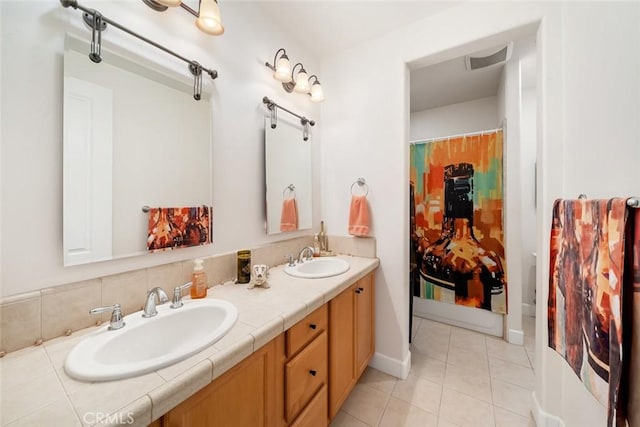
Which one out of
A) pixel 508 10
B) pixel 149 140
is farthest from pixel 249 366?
pixel 508 10

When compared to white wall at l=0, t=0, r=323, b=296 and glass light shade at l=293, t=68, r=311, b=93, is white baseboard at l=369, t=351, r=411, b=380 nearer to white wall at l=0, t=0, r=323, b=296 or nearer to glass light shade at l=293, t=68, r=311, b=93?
white wall at l=0, t=0, r=323, b=296

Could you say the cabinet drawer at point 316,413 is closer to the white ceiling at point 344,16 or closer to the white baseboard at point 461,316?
the white baseboard at point 461,316

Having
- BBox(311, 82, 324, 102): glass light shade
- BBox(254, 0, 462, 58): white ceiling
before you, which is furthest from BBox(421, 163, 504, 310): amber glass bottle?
BBox(311, 82, 324, 102): glass light shade

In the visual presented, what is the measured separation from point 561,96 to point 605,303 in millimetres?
1196

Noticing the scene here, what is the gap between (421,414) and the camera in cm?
141

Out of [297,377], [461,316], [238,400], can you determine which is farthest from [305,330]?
[461,316]

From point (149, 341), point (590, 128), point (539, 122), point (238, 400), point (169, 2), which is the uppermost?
point (169, 2)

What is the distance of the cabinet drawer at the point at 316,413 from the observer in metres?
1.01

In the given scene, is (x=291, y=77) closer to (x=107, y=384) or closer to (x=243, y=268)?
(x=243, y=268)

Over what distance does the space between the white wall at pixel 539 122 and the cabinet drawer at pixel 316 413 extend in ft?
2.57

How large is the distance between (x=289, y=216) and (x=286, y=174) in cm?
32

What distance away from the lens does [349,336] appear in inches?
55.7

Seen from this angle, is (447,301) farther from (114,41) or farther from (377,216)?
(114,41)

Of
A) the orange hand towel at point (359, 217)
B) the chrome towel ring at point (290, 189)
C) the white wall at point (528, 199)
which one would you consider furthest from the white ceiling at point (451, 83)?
the chrome towel ring at point (290, 189)
